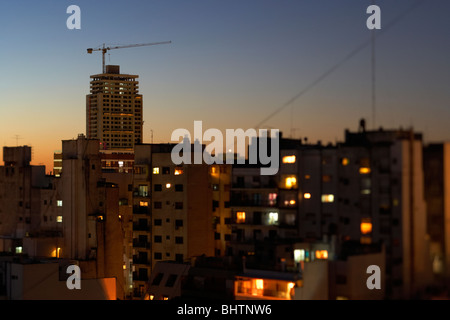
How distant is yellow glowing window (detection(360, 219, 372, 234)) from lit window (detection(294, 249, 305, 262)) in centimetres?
218

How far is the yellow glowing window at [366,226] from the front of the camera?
24047mm

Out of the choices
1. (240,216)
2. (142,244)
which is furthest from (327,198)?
(142,244)

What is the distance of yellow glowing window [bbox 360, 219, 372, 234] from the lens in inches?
947

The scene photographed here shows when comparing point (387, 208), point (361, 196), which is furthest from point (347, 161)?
point (387, 208)

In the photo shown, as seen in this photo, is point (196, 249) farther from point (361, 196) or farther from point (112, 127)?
point (112, 127)

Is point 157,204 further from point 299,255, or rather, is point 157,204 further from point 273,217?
point 299,255

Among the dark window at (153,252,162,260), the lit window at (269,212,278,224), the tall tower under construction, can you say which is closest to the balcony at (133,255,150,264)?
the dark window at (153,252,162,260)

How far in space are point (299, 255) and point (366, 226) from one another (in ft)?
8.20

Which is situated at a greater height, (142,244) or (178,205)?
(178,205)

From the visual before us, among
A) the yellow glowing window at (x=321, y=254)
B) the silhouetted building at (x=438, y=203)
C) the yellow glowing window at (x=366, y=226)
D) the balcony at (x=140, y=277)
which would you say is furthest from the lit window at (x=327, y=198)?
the balcony at (x=140, y=277)

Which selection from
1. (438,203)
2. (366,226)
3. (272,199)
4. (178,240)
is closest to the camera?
(438,203)

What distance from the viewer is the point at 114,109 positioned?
371ft

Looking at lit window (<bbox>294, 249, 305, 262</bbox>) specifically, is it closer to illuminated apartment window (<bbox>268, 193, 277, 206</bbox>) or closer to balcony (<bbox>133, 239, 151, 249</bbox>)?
illuminated apartment window (<bbox>268, 193, 277, 206</bbox>)

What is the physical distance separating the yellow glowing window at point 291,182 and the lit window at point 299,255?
5945mm
